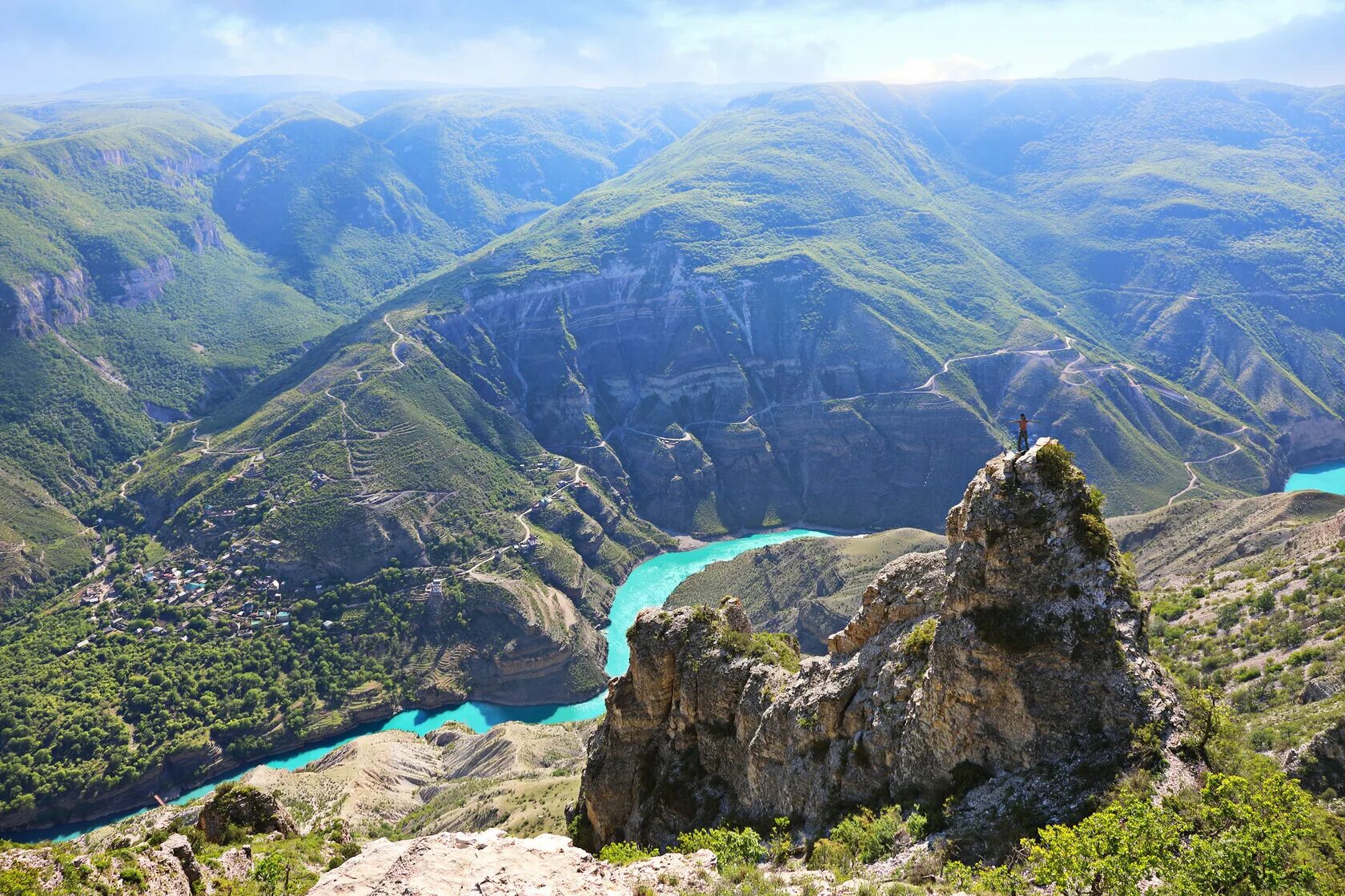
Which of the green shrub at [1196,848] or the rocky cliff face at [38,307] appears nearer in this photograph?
the green shrub at [1196,848]

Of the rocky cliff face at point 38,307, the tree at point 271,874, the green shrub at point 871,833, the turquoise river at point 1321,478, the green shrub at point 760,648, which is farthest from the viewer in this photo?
the rocky cliff face at point 38,307

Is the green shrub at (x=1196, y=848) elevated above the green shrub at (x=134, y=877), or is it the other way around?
the green shrub at (x=1196, y=848)

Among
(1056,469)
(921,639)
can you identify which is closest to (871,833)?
(921,639)

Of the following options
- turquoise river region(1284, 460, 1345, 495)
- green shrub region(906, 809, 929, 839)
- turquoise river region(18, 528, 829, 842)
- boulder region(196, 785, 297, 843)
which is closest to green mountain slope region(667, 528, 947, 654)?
turquoise river region(18, 528, 829, 842)

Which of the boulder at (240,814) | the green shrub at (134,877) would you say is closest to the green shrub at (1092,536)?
the green shrub at (134,877)

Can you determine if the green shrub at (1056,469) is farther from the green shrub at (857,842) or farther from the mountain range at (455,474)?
the mountain range at (455,474)

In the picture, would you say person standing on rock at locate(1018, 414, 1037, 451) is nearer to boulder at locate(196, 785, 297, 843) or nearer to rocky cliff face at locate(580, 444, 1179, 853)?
rocky cliff face at locate(580, 444, 1179, 853)

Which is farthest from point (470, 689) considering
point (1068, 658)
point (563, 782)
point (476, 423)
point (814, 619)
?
point (1068, 658)

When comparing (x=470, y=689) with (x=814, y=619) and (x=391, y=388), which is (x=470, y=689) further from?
(x=391, y=388)
